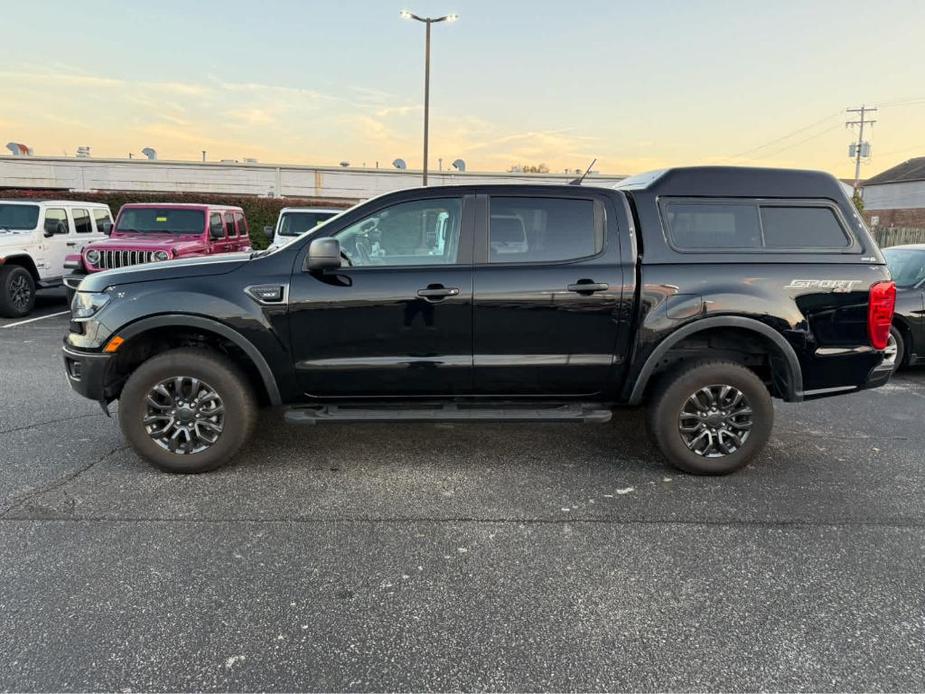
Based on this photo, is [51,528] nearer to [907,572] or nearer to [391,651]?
[391,651]

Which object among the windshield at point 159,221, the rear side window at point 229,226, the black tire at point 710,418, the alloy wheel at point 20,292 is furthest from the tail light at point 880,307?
the alloy wheel at point 20,292

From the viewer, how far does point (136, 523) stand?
3.23 m

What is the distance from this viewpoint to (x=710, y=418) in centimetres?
387

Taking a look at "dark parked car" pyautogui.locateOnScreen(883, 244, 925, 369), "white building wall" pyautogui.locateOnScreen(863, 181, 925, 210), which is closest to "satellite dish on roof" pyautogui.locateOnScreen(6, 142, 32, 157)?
"dark parked car" pyautogui.locateOnScreen(883, 244, 925, 369)

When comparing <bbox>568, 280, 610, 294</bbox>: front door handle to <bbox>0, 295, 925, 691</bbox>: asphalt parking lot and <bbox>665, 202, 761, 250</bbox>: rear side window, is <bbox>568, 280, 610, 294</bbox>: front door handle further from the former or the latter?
<bbox>0, 295, 925, 691</bbox>: asphalt parking lot

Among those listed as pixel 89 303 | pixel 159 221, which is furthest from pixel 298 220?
pixel 89 303

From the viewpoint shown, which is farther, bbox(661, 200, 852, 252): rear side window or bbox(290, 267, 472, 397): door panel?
bbox(661, 200, 852, 252): rear side window

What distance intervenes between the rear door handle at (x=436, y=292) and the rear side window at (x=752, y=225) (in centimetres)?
144

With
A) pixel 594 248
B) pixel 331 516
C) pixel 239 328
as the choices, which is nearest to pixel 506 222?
pixel 594 248

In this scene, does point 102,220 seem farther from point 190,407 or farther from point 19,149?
point 19,149

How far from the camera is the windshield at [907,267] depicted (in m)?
6.59

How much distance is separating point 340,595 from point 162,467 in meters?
1.85

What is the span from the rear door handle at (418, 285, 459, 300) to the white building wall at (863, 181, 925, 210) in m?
64.3

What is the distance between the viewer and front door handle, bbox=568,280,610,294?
3727 millimetres
